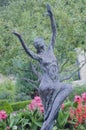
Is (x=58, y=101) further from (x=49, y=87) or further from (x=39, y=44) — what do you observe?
(x=39, y=44)

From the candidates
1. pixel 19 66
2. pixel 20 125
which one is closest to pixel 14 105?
pixel 19 66

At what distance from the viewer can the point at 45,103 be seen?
18.8ft

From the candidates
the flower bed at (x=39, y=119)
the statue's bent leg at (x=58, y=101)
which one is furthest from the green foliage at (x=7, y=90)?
the statue's bent leg at (x=58, y=101)

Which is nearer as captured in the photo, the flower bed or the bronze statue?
the bronze statue

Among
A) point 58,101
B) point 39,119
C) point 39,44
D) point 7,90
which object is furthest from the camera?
point 7,90

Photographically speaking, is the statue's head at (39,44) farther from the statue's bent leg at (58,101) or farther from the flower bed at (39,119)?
the flower bed at (39,119)

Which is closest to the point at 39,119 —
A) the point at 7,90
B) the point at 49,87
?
the point at 49,87

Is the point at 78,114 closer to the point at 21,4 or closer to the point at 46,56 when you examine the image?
the point at 46,56

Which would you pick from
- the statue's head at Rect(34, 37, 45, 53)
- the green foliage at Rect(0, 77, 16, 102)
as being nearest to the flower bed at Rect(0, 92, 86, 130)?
the statue's head at Rect(34, 37, 45, 53)

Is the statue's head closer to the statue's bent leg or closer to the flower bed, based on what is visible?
the statue's bent leg

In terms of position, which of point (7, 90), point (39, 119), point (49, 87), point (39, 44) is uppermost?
point (39, 44)

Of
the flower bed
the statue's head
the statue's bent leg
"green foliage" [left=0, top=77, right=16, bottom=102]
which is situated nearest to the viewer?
the statue's bent leg

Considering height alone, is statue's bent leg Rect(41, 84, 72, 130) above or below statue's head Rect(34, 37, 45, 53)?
below

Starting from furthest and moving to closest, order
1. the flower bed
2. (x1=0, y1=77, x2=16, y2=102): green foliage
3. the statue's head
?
(x1=0, y1=77, x2=16, y2=102): green foliage → the flower bed → the statue's head
